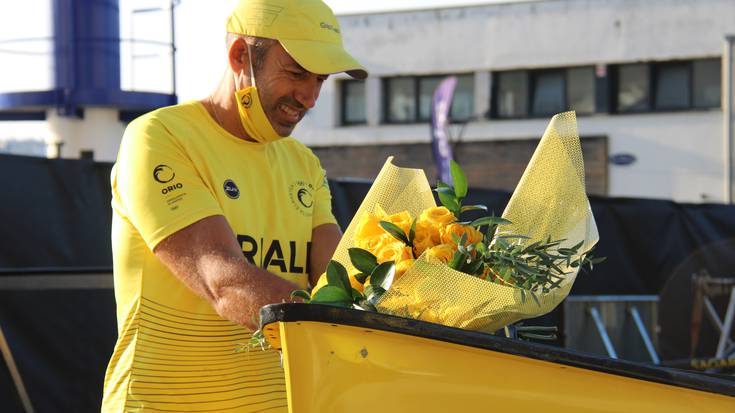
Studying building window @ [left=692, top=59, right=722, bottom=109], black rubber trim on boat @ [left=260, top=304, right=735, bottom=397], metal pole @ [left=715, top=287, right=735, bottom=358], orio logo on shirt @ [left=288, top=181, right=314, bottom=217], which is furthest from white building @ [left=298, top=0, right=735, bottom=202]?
black rubber trim on boat @ [left=260, top=304, right=735, bottom=397]

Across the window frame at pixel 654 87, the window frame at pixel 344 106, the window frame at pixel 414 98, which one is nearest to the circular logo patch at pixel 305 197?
the window frame at pixel 654 87

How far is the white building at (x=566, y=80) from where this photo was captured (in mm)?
28469

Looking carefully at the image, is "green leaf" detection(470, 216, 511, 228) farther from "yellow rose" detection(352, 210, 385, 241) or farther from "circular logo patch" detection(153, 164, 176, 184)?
"circular logo patch" detection(153, 164, 176, 184)

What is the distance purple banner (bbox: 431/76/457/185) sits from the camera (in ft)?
95.2

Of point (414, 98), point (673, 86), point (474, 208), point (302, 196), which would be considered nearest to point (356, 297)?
point (474, 208)

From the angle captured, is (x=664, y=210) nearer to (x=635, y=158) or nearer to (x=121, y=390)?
(x=121, y=390)

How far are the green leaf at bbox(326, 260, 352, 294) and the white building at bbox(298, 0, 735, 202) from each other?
26447 millimetres

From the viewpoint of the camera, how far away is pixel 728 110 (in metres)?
27.8

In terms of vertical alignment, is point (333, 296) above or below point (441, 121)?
above

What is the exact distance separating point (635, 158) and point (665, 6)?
3873mm

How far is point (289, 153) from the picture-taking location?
3385mm

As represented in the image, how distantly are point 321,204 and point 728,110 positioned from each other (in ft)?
85.6

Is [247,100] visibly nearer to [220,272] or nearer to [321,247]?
[321,247]

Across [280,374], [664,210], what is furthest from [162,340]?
[664,210]
